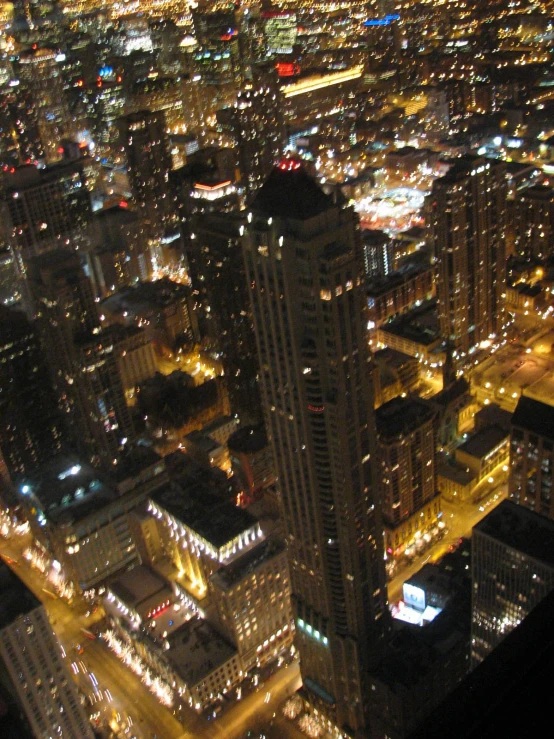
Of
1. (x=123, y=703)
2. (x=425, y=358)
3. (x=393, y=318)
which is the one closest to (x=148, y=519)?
(x=123, y=703)

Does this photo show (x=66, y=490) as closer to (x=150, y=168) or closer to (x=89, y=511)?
(x=89, y=511)

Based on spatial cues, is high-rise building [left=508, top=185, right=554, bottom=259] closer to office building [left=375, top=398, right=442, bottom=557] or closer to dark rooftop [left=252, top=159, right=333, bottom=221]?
office building [left=375, top=398, right=442, bottom=557]

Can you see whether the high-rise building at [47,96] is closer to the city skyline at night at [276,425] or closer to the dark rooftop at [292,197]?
the city skyline at night at [276,425]

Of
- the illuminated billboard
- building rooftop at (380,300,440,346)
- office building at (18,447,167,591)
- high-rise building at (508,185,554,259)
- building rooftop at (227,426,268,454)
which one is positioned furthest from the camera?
the illuminated billboard

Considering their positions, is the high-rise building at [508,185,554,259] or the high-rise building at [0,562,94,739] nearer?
the high-rise building at [0,562,94,739]

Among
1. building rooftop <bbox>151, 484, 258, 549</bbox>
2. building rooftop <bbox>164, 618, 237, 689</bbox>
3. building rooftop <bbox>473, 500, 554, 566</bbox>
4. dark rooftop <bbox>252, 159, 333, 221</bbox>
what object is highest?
dark rooftop <bbox>252, 159, 333, 221</bbox>

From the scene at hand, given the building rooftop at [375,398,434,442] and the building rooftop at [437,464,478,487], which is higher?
the building rooftop at [375,398,434,442]

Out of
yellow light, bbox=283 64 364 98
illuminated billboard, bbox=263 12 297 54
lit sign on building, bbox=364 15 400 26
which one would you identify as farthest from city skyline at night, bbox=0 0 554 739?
lit sign on building, bbox=364 15 400 26
